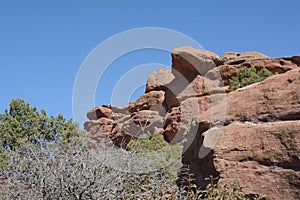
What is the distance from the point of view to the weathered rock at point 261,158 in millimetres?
6898

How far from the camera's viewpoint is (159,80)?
3403 centimetres

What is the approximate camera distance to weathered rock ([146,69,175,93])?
109ft

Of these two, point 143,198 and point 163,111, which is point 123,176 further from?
point 163,111

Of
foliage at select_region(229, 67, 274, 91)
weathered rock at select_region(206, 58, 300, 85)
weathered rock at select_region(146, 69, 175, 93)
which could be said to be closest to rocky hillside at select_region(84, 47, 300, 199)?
foliage at select_region(229, 67, 274, 91)

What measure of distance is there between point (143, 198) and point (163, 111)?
25.0 meters

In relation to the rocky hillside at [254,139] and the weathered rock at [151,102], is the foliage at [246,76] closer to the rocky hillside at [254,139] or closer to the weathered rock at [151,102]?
the weathered rock at [151,102]

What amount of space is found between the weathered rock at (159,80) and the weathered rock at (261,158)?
24.6 m

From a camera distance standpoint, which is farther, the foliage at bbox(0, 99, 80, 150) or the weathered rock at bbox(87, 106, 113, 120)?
the weathered rock at bbox(87, 106, 113, 120)

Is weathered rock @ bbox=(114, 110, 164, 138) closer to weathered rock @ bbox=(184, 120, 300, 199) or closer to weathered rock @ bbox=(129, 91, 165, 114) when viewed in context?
weathered rock @ bbox=(129, 91, 165, 114)

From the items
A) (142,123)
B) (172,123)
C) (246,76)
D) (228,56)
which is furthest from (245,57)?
(142,123)

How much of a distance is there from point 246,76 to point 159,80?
35.7 ft

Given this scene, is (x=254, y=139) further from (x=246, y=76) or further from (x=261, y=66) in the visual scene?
(x=261, y=66)

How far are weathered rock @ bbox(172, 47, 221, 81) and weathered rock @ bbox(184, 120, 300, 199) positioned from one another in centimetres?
2114

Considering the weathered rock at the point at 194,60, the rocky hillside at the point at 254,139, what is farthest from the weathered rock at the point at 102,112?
the rocky hillside at the point at 254,139
